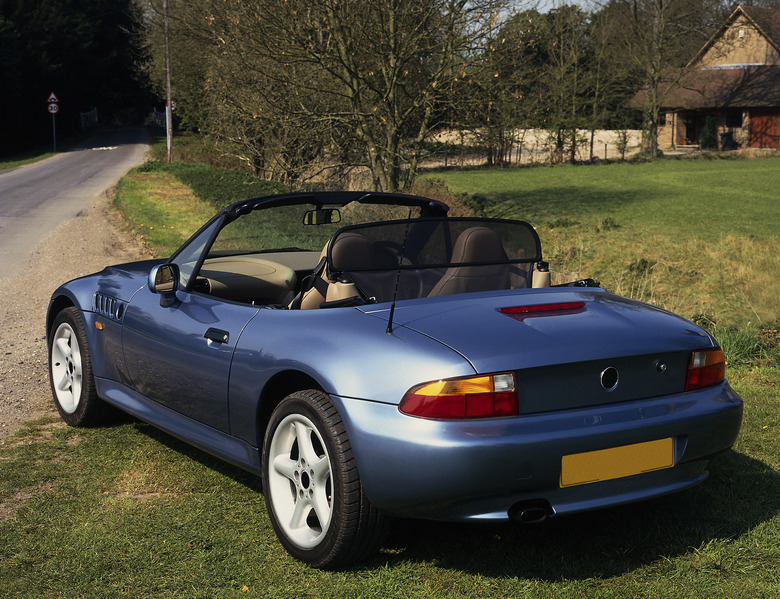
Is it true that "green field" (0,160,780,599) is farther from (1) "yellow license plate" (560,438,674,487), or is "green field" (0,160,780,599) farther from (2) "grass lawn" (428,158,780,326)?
(2) "grass lawn" (428,158,780,326)

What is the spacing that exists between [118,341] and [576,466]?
9.40 feet

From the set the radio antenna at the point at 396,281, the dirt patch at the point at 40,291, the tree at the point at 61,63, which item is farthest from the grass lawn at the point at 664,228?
the tree at the point at 61,63

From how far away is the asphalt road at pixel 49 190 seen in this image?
1693cm

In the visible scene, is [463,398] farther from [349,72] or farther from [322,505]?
[349,72]

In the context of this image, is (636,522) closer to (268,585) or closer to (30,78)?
(268,585)

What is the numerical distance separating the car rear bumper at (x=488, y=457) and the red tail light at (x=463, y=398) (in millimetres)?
33

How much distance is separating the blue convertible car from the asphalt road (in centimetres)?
952

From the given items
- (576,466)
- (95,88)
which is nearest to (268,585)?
(576,466)

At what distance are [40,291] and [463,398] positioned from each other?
30.8 feet

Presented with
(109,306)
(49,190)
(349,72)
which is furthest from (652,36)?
(109,306)

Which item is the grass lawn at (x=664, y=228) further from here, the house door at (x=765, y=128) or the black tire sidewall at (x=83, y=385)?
the house door at (x=765, y=128)

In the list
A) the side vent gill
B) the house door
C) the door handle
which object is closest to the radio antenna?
the door handle

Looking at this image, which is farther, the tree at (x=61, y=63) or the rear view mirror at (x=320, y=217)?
the tree at (x=61, y=63)

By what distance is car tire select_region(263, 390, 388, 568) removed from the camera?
3.46 m
